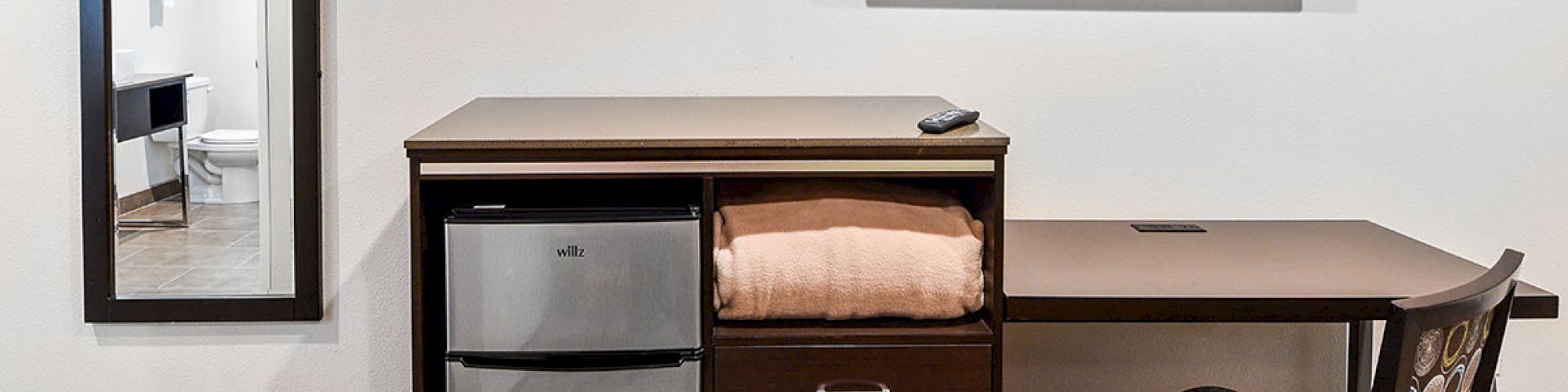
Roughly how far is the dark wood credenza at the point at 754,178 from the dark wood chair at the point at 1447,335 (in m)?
0.57

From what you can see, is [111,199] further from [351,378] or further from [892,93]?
[892,93]

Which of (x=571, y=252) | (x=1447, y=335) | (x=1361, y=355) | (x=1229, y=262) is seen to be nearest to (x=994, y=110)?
(x=1229, y=262)

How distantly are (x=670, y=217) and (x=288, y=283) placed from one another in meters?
1.08

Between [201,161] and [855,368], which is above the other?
[201,161]

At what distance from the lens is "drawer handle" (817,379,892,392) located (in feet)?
6.91

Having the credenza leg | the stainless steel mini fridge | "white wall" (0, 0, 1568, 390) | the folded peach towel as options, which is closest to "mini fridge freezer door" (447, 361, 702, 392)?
the stainless steel mini fridge

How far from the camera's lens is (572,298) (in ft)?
6.70

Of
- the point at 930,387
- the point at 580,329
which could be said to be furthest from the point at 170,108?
the point at 930,387

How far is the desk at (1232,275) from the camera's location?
2.08 meters

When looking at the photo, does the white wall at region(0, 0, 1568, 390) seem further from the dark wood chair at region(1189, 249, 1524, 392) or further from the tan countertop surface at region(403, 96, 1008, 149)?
the dark wood chair at region(1189, 249, 1524, 392)

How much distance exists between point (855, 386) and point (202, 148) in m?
1.29

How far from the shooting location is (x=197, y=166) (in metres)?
2.73

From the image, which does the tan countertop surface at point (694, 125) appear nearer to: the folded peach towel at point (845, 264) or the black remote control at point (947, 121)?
the black remote control at point (947, 121)

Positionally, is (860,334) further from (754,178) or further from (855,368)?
(754,178)
